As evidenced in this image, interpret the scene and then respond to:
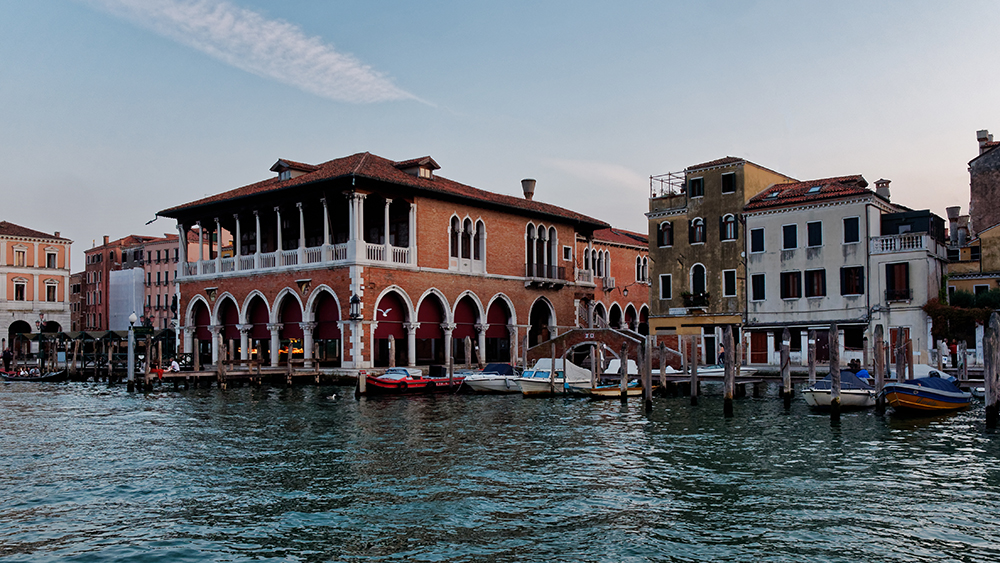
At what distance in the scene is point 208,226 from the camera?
3922 centimetres

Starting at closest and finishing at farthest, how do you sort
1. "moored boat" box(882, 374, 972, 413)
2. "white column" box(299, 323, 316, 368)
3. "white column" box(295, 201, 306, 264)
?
"moored boat" box(882, 374, 972, 413), "white column" box(299, 323, 316, 368), "white column" box(295, 201, 306, 264)

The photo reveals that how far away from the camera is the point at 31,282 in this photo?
200 feet

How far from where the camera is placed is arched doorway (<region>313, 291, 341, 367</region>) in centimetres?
3356

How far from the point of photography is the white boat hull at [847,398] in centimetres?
2097

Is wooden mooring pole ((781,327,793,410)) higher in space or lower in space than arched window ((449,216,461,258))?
lower

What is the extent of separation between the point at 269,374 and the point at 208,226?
406 inches

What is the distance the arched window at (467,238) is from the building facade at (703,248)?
25.3 ft

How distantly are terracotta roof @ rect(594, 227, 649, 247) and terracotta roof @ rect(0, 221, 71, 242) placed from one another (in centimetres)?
3729

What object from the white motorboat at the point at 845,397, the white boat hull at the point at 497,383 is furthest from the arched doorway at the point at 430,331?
the white motorboat at the point at 845,397

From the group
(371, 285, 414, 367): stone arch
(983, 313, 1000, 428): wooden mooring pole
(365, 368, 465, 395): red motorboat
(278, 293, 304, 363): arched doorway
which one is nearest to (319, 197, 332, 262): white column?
(371, 285, 414, 367): stone arch

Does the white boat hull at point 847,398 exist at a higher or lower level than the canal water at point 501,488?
higher

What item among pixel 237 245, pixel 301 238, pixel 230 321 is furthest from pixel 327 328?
pixel 237 245

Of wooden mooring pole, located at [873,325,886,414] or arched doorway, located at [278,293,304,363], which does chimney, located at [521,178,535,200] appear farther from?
wooden mooring pole, located at [873,325,886,414]

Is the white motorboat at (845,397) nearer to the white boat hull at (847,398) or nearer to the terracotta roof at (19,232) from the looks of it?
the white boat hull at (847,398)
